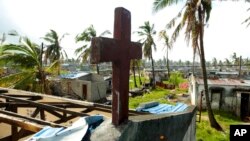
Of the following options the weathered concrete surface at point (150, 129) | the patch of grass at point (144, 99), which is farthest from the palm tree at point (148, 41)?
the weathered concrete surface at point (150, 129)

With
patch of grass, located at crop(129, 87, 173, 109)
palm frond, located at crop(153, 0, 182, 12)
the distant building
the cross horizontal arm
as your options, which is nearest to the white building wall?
the distant building

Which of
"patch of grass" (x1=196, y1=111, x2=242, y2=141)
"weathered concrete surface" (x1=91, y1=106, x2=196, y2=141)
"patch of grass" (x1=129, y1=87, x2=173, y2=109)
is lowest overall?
"patch of grass" (x1=196, y1=111, x2=242, y2=141)

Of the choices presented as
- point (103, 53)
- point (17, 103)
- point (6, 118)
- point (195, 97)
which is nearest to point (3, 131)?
point (17, 103)

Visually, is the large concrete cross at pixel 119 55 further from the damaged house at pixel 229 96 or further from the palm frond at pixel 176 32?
the damaged house at pixel 229 96

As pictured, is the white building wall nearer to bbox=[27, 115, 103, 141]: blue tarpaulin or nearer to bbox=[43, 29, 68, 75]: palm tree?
bbox=[43, 29, 68, 75]: palm tree

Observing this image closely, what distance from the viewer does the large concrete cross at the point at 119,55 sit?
2836 mm

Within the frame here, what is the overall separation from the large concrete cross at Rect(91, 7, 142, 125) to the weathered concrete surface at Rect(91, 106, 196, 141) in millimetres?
129

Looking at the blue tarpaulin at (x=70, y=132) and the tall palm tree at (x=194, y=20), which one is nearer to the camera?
the blue tarpaulin at (x=70, y=132)

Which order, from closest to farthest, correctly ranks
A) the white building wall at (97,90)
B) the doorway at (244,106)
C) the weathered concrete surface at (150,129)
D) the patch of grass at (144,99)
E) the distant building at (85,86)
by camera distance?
the weathered concrete surface at (150,129) < the doorway at (244,106) < the patch of grass at (144,99) < the distant building at (85,86) < the white building wall at (97,90)

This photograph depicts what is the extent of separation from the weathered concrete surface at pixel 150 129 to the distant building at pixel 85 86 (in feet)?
82.0

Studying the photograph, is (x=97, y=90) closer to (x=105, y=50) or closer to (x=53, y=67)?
(x=53, y=67)

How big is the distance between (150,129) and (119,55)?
1.29 meters

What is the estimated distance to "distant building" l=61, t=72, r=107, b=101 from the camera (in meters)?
29.8

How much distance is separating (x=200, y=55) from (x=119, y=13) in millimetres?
15936
